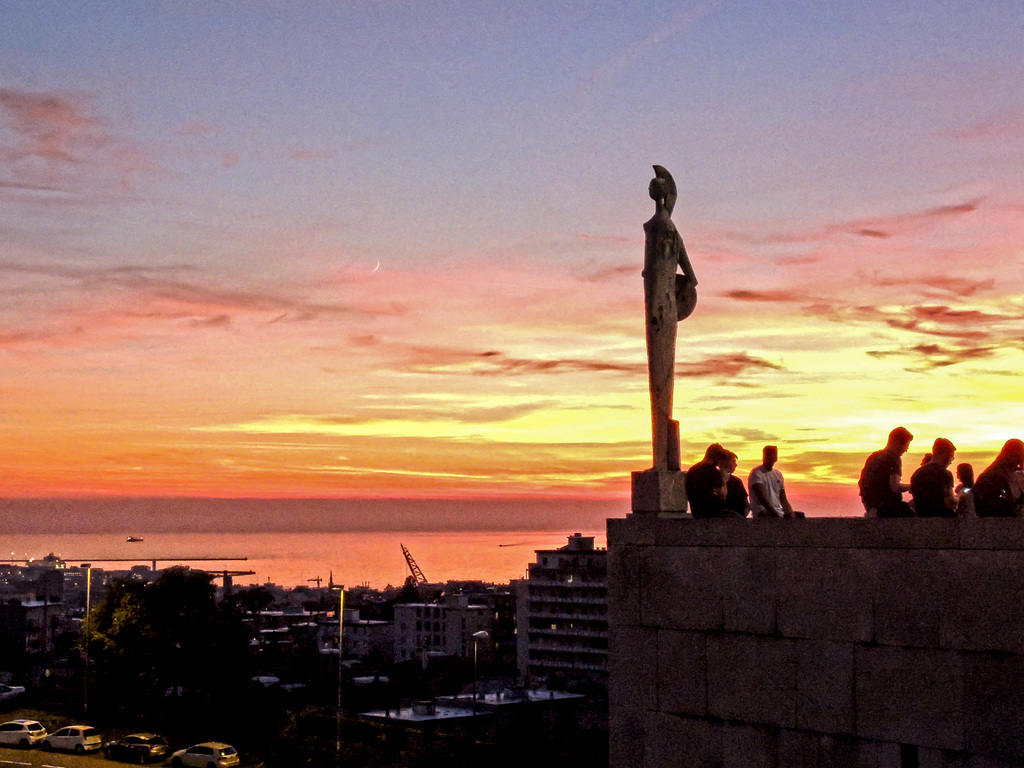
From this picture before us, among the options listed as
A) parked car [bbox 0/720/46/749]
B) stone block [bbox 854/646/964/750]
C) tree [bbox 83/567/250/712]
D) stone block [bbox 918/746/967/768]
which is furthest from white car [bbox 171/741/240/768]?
stone block [bbox 918/746/967/768]

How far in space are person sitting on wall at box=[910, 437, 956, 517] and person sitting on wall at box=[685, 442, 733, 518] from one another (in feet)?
5.88

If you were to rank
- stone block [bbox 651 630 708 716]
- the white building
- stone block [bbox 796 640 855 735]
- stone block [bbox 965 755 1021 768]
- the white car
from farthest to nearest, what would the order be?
1. the white building
2. the white car
3. stone block [bbox 651 630 708 716]
4. stone block [bbox 796 640 855 735]
5. stone block [bbox 965 755 1021 768]

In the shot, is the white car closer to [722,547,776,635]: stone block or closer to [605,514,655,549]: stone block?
[605,514,655,549]: stone block

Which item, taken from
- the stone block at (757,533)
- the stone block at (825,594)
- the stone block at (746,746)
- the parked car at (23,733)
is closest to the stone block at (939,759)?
the stone block at (825,594)

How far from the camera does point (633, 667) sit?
38.0 ft

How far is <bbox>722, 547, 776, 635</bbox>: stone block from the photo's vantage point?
415 inches

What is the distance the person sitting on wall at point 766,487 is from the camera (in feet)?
40.0

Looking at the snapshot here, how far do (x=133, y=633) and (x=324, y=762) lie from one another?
909 inches

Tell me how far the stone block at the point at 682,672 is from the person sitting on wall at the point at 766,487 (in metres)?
1.64

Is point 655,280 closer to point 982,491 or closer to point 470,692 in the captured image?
point 982,491

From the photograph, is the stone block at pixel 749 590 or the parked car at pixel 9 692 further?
the parked car at pixel 9 692

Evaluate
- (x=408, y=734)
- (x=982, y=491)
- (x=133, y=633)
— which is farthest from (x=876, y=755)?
(x=133, y=633)

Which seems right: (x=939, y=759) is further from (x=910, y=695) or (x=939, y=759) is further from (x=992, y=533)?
(x=992, y=533)

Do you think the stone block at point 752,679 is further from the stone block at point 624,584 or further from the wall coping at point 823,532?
the stone block at point 624,584
